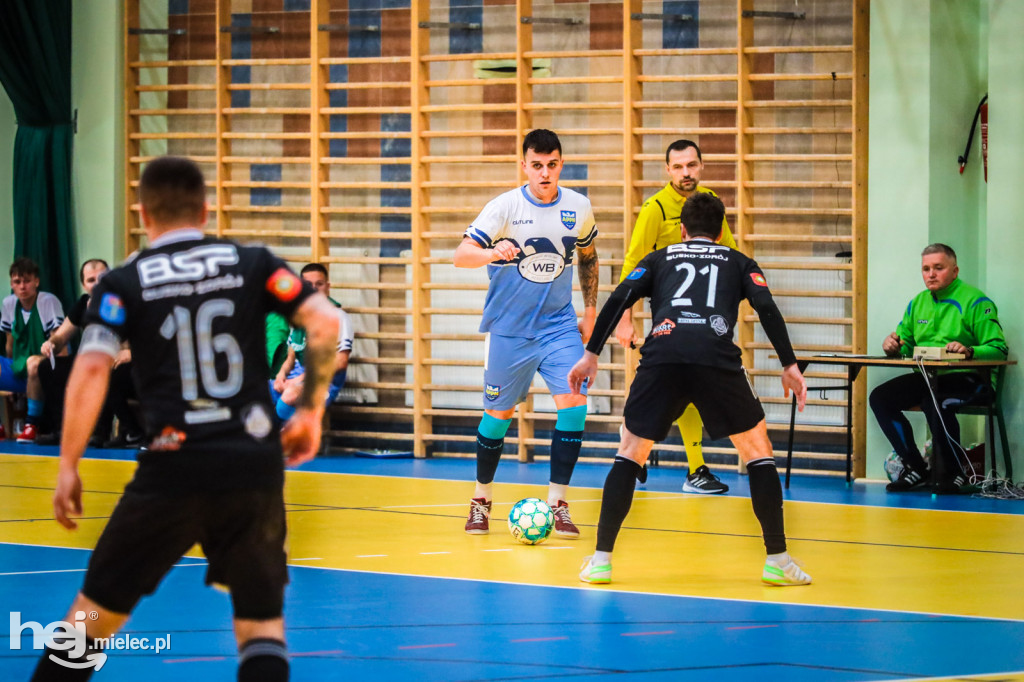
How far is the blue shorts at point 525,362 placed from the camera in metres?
6.20

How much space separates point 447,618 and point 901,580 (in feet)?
6.45

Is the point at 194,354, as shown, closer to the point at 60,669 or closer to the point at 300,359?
the point at 60,669

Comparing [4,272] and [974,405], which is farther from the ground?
[4,272]

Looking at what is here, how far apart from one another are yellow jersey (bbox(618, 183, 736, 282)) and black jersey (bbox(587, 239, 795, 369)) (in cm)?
217

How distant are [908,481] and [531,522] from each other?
344cm

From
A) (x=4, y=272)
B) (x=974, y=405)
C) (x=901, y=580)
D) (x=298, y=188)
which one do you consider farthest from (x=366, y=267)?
(x=901, y=580)

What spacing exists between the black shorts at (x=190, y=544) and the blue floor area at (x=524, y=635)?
3.08ft

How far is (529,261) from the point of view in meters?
6.26

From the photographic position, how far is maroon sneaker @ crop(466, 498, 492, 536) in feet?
20.7

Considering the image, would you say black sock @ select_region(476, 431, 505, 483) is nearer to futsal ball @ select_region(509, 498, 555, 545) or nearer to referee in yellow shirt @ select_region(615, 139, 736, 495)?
futsal ball @ select_region(509, 498, 555, 545)

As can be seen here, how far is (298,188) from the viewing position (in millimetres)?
10922

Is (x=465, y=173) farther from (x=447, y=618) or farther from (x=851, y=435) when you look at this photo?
(x=447, y=618)

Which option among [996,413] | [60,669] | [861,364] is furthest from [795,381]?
[996,413]

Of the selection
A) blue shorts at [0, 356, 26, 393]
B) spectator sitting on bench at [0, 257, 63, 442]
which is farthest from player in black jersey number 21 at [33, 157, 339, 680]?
blue shorts at [0, 356, 26, 393]
